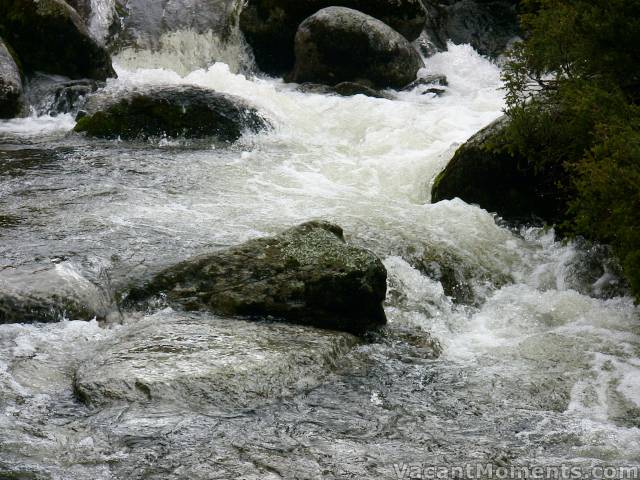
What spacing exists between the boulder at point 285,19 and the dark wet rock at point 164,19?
2.19ft

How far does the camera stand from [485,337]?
263 inches

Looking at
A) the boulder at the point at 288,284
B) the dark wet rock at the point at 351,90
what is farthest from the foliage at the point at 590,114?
the dark wet rock at the point at 351,90

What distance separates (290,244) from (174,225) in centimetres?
181

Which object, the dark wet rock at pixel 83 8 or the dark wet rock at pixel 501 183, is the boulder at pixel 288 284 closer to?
the dark wet rock at pixel 501 183

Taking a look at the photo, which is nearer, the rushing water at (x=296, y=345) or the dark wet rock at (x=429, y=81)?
the rushing water at (x=296, y=345)

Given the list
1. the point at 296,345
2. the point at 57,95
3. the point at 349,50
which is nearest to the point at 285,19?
the point at 349,50

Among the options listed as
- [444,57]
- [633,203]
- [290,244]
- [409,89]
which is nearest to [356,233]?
[290,244]

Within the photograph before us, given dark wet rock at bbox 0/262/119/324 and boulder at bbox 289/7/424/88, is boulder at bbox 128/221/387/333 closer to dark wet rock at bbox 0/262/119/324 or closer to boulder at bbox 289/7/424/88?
dark wet rock at bbox 0/262/119/324

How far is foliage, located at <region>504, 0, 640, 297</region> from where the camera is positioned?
21.4ft

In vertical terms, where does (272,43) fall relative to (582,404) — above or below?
above

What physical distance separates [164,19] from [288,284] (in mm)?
13900

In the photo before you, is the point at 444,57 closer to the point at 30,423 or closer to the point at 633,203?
the point at 633,203

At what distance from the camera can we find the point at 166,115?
12227 mm

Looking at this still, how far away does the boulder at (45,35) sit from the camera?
14141mm
